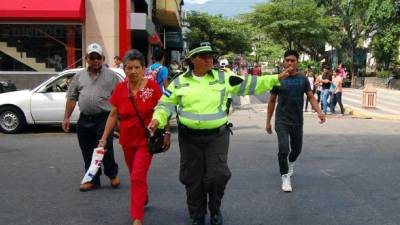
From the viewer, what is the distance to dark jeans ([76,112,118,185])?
667 cm

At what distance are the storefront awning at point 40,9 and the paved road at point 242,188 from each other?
8.61m

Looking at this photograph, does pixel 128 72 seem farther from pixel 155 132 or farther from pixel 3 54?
pixel 3 54

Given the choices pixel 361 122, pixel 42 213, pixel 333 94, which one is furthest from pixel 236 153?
pixel 333 94

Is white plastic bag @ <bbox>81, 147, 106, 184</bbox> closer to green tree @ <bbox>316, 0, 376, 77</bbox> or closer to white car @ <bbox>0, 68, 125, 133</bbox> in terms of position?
white car @ <bbox>0, 68, 125, 133</bbox>

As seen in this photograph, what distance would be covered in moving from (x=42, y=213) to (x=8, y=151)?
14.6 feet

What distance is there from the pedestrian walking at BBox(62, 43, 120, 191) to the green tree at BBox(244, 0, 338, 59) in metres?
42.4

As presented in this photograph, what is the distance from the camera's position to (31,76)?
792 inches

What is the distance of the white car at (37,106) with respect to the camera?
40.2 feet

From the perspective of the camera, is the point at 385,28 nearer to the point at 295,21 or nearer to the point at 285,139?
the point at 295,21

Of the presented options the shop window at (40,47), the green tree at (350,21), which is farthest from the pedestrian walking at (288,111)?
the green tree at (350,21)

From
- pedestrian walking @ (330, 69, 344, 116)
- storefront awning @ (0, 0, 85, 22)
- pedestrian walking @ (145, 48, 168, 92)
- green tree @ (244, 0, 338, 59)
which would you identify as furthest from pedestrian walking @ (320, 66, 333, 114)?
green tree @ (244, 0, 338, 59)

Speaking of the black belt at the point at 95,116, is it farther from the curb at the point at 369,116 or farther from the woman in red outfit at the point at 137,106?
the curb at the point at 369,116

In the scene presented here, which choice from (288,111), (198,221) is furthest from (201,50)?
(288,111)

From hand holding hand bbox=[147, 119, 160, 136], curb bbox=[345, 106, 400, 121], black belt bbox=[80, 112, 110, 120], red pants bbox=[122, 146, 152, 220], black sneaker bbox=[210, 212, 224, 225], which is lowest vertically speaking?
curb bbox=[345, 106, 400, 121]
